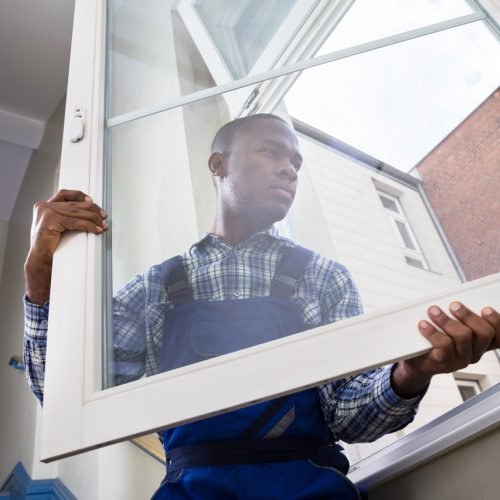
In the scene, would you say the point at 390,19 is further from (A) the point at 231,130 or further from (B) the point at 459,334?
(B) the point at 459,334

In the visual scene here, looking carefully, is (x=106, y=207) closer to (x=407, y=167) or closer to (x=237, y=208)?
(x=237, y=208)

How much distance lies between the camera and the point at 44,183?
2.41m

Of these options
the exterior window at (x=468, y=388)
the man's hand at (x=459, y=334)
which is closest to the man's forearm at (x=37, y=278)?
the man's hand at (x=459, y=334)

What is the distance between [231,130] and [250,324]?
15.6 inches

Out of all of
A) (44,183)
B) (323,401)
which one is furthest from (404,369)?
→ (44,183)

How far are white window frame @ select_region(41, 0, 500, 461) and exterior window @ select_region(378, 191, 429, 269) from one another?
0.48 ft

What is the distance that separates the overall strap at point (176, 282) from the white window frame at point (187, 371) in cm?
11

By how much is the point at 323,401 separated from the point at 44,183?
2112 mm

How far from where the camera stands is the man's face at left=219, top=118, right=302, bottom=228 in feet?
2.46

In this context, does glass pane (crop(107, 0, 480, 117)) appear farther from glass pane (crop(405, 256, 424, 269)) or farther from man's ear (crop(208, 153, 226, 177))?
glass pane (crop(405, 256, 424, 269))

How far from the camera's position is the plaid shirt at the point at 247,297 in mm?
636

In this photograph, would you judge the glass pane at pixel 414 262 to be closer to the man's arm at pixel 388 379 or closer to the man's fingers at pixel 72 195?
the man's arm at pixel 388 379

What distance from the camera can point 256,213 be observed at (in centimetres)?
75

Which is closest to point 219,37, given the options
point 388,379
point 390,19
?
point 390,19
